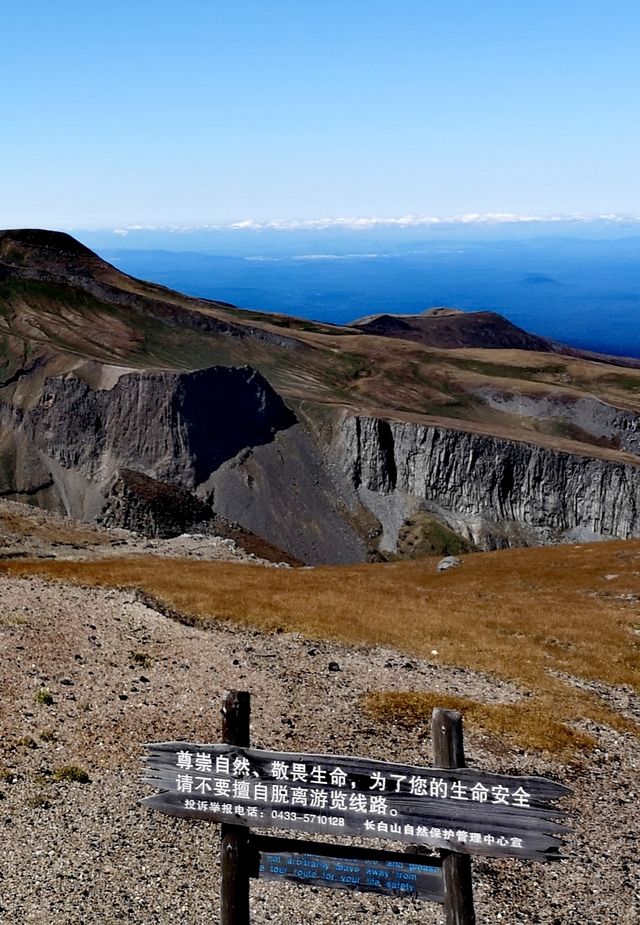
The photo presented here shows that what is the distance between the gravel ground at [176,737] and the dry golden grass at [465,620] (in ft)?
4.65

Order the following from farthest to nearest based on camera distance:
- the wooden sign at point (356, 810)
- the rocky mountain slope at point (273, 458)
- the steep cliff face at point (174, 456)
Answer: the rocky mountain slope at point (273, 458)
the steep cliff face at point (174, 456)
the wooden sign at point (356, 810)

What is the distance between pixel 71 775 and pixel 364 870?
10.7 meters

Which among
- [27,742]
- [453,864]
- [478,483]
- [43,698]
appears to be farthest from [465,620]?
[478,483]

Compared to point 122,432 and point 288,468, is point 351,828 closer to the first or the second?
point 288,468

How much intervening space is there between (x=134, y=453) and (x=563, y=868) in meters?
122

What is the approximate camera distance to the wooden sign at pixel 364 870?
11.4m

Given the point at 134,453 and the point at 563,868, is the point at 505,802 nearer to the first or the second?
the point at 563,868

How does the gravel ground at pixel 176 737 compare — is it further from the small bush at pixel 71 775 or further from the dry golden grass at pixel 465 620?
the dry golden grass at pixel 465 620

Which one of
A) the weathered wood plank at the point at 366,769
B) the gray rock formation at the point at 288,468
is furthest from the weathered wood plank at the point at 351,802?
the gray rock formation at the point at 288,468

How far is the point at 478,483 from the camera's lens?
147 metres

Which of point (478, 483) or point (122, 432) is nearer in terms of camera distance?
point (122, 432)

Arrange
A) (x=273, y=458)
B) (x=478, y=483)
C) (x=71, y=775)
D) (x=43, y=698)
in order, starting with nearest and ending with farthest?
1. (x=71, y=775)
2. (x=43, y=698)
3. (x=273, y=458)
4. (x=478, y=483)

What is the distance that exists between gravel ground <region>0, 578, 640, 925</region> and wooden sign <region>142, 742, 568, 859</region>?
4.66 metres

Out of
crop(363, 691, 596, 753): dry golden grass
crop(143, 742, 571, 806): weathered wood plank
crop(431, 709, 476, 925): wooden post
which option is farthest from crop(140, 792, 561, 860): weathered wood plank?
crop(363, 691, 596, 753): dry golden grass
